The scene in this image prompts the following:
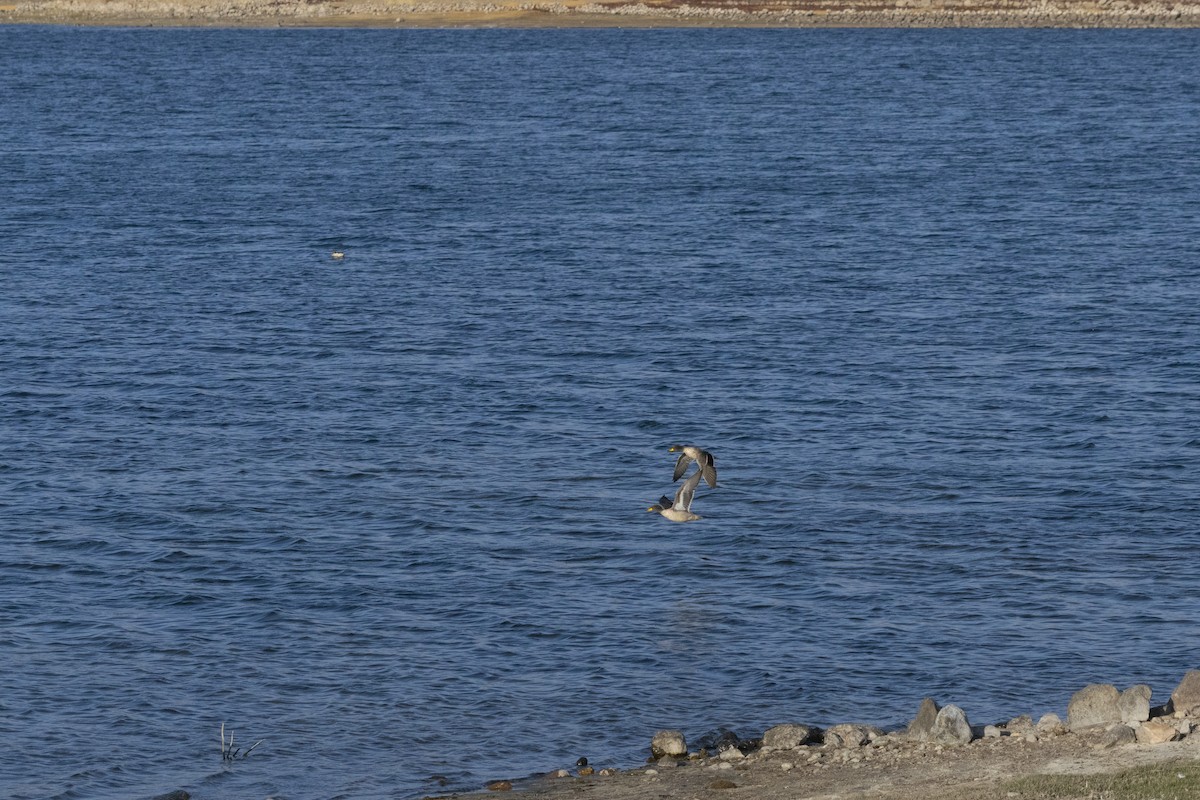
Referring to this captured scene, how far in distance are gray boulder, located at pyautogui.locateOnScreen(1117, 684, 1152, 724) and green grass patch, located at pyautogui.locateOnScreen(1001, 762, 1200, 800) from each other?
258 centimetres

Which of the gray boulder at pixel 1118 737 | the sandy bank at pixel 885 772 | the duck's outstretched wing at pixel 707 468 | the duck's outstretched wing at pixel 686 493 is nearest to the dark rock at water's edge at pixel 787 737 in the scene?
the sandy bank at pixel 885 772

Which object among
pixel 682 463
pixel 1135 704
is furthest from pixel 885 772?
A: pixel 682 463

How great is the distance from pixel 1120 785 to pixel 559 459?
19.8 m

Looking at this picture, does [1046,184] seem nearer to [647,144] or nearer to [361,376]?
[647,144]

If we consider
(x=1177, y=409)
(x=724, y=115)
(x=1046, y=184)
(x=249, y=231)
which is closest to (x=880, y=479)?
(x=1177, y=409)

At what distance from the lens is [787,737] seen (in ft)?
72.7

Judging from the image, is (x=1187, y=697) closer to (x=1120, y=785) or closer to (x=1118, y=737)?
(x=1118, y=737)

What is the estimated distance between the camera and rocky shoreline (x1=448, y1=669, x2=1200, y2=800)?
19641 mm

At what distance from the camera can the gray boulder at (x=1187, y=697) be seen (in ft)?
72.4

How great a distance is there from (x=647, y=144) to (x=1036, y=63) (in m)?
75.5

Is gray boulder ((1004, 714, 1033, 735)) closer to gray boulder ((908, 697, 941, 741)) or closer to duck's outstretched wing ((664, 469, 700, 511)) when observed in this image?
gray boulder ((908, 697, 941, 741))

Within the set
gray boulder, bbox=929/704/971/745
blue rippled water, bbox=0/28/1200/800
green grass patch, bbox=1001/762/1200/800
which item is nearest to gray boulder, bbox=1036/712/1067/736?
gray boulder, bbox=929/704/971/745

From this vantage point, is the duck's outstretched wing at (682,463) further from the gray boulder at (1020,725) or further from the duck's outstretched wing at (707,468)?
the gray boulder at (1020,725)

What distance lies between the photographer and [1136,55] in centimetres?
16725
